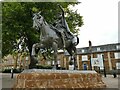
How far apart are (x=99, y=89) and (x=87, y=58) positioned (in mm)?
44580

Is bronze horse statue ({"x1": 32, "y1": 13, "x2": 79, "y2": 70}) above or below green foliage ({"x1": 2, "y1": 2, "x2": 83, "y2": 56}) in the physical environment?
below

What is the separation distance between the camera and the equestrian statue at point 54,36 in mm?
10093

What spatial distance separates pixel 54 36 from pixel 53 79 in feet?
7.91

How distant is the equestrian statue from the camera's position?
10093 millimetres

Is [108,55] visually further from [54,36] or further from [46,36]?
[46,36]

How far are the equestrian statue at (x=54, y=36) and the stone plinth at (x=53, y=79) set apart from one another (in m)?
1.07

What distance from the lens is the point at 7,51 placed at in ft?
64.2

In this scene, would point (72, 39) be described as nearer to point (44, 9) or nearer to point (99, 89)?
point (99, 89)

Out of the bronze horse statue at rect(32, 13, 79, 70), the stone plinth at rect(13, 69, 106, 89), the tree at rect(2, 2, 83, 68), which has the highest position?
the tree at rect(2, 2, 83, 68)

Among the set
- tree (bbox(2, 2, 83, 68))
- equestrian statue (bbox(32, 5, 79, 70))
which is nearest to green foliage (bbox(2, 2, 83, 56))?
tree (bbox(2, 2, 83, 68))

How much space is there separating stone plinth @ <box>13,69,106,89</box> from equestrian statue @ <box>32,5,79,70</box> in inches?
41.9

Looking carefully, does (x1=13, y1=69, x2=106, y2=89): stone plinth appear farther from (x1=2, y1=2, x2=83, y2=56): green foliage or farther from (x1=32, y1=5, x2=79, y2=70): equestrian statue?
(x1=2, y1=2, x2=83, y2=56): green foliage

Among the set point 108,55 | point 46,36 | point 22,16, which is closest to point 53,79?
point 46,36

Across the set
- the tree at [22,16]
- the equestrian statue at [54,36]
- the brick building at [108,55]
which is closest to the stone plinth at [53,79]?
the equestrian statue at [54,36]
